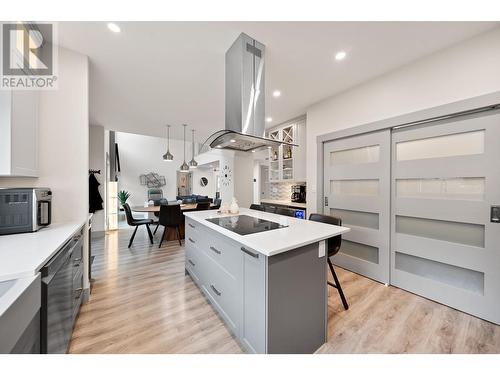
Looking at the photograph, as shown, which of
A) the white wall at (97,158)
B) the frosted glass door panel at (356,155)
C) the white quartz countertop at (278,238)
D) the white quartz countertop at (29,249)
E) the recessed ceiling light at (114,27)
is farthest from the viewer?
the white wall at (97,158)

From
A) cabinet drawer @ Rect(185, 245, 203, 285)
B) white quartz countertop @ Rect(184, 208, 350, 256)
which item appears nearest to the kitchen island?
white quartz countertop @ Rect(184, 208, 350, 256)

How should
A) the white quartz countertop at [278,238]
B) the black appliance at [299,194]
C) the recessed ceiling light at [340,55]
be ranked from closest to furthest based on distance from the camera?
the white quartz countertop at [278,238], the recessed ceiling light at [340,55], the black appliance at [299,194]

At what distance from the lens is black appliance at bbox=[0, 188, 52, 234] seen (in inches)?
57.8

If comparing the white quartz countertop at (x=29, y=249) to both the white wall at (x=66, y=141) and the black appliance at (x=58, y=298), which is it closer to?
the black appliance at (x=58, y=298)

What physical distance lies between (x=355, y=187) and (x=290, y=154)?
5.62ft

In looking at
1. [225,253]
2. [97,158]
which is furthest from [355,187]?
[97,158]

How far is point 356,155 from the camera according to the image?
9.00 ft

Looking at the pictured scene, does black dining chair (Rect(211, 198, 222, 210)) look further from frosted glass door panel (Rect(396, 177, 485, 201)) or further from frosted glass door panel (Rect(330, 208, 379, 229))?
frosted glass door panel (Rect(396, 177, 485, 201))

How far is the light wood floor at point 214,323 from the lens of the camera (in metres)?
1.48

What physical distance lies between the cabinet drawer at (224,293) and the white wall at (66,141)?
1458mm

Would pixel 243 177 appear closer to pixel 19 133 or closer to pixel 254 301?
pixel 19 133

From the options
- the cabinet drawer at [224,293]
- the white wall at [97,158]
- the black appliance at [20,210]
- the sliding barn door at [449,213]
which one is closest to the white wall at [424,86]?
the sliding barn door at [449,213]

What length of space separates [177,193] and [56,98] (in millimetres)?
9204

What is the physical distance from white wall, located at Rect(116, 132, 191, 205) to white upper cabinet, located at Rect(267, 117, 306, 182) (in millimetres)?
7171
